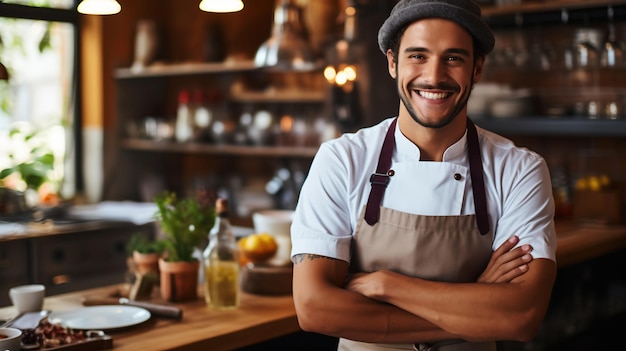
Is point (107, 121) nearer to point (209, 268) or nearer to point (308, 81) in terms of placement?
point (308, 81)

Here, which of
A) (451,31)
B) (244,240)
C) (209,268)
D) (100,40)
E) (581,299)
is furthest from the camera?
(100,40)

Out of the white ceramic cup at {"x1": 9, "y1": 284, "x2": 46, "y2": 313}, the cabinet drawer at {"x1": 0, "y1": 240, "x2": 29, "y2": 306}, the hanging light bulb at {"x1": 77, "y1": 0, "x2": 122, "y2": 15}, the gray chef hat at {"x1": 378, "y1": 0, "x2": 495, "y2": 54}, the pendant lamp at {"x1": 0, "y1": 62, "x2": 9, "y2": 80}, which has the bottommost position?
the cabinet drawer at {"x1": 0, "y1": 240, "x2": 29, "y2": 306}

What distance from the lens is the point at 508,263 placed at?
203 cm

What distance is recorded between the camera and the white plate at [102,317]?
2383 mm

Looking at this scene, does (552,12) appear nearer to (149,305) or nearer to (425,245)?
(425,245)

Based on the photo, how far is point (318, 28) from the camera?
543cm

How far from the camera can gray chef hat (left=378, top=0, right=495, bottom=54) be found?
201 cm

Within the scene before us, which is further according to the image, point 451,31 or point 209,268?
point 209,268

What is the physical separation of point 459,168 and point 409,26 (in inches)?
15.5

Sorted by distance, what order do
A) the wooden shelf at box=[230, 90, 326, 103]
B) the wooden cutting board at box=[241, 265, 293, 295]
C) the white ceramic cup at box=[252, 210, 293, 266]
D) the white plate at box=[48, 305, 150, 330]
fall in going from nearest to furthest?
the white plate at box=[48, 305, 150, 330]
the wooden cutting board at box=[241, 265, 293, 295]
the white ceramic cup at box=[252, 210, 293, 266]
the wooden shelf at box=[230, 90, 326, 103]

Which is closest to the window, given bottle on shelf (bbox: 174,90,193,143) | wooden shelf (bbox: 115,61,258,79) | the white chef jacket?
wooden shelf (bbox: 115,61,258,79)

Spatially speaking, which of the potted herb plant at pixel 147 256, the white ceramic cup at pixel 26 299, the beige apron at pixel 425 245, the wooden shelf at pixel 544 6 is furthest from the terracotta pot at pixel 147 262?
the wooden shelf at pixel 544 6

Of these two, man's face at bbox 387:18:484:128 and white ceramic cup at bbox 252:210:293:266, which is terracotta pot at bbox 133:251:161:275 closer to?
white ceramic cup at bbox 252:210:293:266

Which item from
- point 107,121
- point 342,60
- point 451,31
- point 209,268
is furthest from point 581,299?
point 107,121
